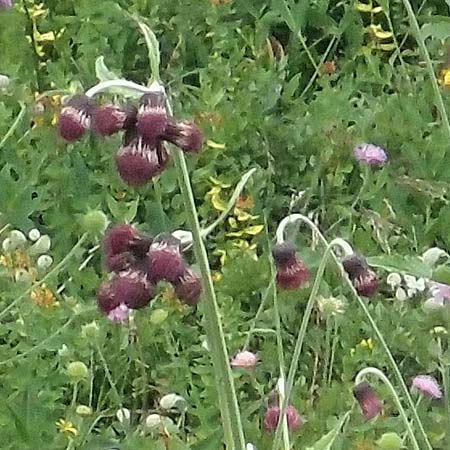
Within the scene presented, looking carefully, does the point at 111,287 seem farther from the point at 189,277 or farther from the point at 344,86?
the point at 344,86

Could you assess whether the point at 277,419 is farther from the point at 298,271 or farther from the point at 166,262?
the point at 166,262

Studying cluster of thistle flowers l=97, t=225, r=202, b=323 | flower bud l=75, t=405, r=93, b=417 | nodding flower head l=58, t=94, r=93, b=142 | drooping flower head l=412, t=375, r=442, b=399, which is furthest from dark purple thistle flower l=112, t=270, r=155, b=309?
flower bud l=75, t=405, r=93, b=417

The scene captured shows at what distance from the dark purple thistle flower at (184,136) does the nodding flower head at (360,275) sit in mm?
225

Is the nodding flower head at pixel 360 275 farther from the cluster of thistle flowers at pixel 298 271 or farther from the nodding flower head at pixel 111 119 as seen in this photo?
the nodding flower head at pixel 111 119

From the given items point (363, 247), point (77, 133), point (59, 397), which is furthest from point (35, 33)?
point (77, 133)

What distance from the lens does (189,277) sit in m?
0.93

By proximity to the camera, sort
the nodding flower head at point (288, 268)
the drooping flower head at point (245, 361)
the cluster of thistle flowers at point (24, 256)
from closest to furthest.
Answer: the nodding flower head at point (288, 268), the drooping flower head at point (245, 361), the cluster of thistle flowers at point (24, 256)

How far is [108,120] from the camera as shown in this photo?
900 millimetres

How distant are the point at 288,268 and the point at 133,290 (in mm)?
173

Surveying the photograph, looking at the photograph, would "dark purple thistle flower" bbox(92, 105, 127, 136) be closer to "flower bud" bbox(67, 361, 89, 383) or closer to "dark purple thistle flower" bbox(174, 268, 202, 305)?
"dark purple thistle flower" bbox(174, 268, 202, 305)

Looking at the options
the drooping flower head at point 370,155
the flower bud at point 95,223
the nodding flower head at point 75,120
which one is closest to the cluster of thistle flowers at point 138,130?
the nodding flower head at point 75,120

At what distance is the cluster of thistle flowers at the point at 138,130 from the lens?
87 cm

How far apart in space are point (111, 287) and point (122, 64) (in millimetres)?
1748

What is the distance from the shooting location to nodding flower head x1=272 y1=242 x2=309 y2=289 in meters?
1.05
